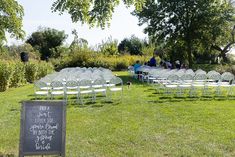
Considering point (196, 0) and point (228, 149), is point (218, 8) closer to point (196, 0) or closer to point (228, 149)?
point (196, 0)

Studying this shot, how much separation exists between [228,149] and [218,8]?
28.8 m

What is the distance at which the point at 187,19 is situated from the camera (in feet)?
117

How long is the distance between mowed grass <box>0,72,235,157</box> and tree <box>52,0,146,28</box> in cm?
230

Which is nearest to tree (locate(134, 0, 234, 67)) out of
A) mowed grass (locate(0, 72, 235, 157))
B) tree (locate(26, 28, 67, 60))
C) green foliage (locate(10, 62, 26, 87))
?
green foliage (locate(10, 62, 26, 87))

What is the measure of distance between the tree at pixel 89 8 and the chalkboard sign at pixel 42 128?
72.7 inches

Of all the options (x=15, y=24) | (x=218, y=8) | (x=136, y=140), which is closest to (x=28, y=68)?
(x=15, y=24)

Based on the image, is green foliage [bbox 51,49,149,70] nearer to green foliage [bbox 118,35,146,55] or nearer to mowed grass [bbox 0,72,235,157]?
green foliage [bbox 118,35,146,55]

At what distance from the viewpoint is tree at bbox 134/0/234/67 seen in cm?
3450

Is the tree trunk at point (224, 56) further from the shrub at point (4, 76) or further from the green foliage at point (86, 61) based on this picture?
the shrub at point (4, 76)

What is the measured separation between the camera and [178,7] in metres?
35.3

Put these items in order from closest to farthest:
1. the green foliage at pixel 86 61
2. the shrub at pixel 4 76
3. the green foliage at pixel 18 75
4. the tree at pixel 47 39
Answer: the shrub at pixel 4 76 < the green foliage at pixel 18 75 < the green foliage at pixel 86 61 < the tree at pixel 47 39

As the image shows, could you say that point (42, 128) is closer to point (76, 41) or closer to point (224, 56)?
point (224, 56)

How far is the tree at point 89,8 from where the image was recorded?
286 inches

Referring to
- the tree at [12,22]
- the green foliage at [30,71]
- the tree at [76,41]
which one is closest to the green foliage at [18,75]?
the green foliage at [30,71]
